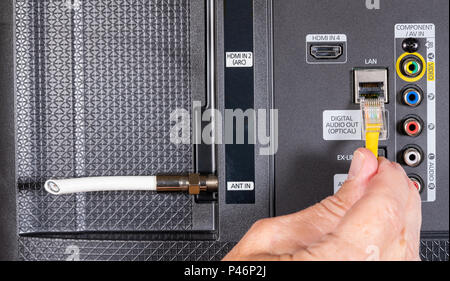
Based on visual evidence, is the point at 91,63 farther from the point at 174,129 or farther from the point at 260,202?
the point at 260,202

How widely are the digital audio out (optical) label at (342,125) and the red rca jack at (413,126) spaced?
8 cm

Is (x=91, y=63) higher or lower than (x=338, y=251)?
higher

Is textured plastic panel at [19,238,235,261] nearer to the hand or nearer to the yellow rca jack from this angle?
the hand

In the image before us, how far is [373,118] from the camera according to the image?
66cm

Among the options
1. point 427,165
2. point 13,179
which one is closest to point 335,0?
point 427,165

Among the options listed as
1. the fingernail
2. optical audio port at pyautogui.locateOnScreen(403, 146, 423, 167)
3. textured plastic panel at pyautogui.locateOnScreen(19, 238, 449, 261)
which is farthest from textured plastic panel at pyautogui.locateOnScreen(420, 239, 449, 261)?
the fingernail

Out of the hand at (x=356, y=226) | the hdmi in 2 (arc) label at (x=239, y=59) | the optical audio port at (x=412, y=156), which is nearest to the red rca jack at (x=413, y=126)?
the optical audio port at (x=412, y=156)

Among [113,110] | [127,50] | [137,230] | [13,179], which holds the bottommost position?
[137,230]

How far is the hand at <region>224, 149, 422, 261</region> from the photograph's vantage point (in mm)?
488

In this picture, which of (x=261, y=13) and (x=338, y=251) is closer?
(x=338, y=251)

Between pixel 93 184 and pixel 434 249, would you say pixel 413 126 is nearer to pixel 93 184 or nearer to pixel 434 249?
pixel 434 249

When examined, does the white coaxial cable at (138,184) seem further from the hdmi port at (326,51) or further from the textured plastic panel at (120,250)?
the hdmi port at (326,51)

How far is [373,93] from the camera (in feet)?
2.28

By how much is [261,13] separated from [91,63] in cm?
35
